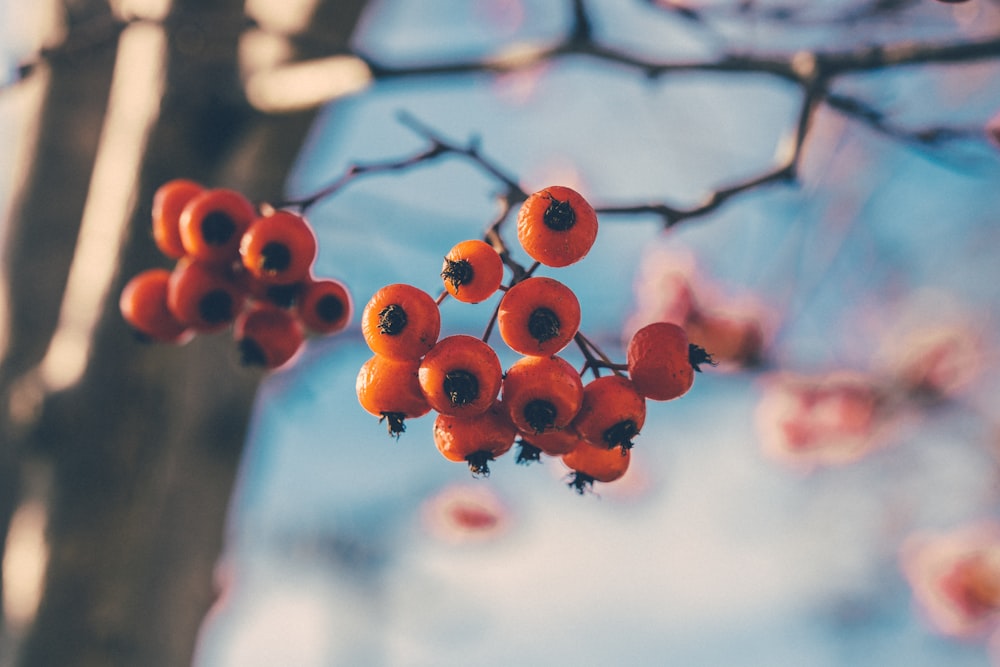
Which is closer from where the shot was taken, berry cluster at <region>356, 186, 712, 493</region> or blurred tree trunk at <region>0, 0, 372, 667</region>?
berry cluster at <region>356, 186, 712, 493</region>

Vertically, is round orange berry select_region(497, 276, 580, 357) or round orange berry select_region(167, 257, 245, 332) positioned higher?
round orange berry select_region(167, 257, 245, 332)

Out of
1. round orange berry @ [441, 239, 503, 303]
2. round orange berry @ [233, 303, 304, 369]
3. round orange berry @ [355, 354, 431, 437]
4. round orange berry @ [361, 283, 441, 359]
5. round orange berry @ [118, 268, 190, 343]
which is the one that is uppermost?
round orange berry @ [118, 268, 190, 343]

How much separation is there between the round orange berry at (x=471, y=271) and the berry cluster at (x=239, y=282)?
64 centimetres

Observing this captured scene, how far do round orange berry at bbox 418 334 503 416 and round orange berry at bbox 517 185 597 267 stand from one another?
27 cm

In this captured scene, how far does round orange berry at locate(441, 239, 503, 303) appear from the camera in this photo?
160 centimetres

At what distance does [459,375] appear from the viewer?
1.56 metres

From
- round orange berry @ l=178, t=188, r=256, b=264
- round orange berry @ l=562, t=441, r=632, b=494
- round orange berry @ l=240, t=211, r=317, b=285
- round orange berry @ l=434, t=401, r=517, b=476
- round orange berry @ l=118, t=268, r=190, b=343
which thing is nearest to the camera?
round orange berry @ l=434, t=401, r=517, b=476

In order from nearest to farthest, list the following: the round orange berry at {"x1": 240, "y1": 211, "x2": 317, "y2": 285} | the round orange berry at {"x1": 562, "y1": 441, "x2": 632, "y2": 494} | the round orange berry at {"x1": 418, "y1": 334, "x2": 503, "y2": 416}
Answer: the round orange berry at {"x1": 418, "y1": 334, "x2": 503, "y2": 416} → the round orange berry at {"x1": 562, "y1": 441, "x2": 632, "y2": 494} → the round orange berry at {"x1": 240, "y1": 211, "x2": 317, "y2": 285}

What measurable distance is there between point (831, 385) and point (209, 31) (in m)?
4.73

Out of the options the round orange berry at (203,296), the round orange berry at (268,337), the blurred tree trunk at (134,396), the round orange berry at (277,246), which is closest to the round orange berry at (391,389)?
the round orange berry at (277,246)

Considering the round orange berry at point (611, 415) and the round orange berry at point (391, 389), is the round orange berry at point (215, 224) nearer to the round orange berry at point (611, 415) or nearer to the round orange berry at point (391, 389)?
the round orange berry at point (391, 389)

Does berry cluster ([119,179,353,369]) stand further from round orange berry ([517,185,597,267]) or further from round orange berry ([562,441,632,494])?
round orange berry ([562,441,632,494])

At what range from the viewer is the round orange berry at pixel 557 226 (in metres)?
1.61

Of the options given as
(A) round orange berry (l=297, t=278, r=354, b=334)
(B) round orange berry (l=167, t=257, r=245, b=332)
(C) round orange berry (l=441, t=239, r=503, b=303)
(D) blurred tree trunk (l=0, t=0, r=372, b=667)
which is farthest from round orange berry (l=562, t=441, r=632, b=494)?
(D) blurred tree trunk (l=0, t=0, r=372, b=667)
